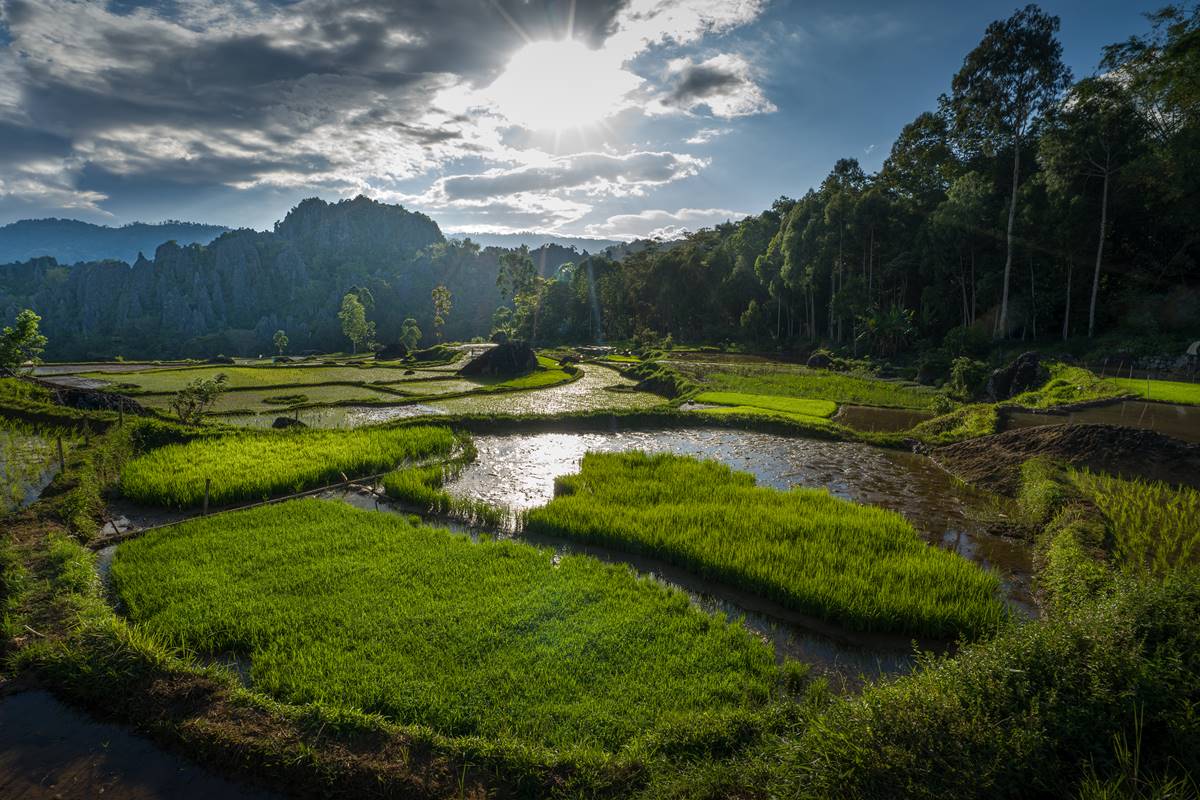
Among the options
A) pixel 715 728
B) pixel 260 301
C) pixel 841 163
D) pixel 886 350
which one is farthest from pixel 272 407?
pixel 260 301

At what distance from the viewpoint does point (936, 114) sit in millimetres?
45812

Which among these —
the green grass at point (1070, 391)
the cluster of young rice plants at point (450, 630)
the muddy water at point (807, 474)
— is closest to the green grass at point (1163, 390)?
the green grass at point (1070, 391)

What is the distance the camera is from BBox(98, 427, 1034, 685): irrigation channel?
802cm

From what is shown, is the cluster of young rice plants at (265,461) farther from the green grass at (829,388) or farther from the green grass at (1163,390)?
the green grass at (1163,390)

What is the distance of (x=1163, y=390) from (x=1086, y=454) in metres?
12.0

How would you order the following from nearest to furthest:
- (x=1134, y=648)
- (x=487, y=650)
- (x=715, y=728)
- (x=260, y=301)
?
(x=1134, y=648), (x=715, y=728), (x=487, y=650), (x=260, y=301)

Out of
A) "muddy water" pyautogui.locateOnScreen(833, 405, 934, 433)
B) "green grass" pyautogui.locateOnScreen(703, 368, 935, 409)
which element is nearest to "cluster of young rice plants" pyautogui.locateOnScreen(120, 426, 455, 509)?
"muddy water" pyautogui.locateOnScreen(833, 405, 934, 433)

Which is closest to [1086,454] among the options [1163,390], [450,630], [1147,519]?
[1147,519]

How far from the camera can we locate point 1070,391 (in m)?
22.1

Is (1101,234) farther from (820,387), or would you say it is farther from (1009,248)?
(820,387)

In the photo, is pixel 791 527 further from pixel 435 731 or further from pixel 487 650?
pixel 435 731

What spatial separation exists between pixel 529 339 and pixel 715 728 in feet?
256

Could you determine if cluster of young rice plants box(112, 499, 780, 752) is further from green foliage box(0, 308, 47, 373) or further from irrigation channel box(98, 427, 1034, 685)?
green foliage box(0, 308, 47, 373)

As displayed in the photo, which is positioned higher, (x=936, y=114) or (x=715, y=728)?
(x=936, y=114)
